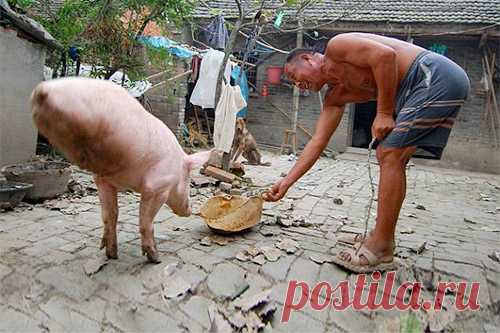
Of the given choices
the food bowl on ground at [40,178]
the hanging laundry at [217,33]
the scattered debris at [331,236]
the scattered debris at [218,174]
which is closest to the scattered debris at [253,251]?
the scattered debris at [331,236]

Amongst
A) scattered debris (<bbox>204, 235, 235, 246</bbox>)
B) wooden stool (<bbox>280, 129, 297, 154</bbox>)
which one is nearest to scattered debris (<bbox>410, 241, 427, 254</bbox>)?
scattered debris (<bbox>204, 235, 235, 246</bbox>)

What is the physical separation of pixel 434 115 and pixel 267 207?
2.46 m

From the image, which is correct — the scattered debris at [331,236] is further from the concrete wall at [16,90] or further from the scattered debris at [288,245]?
the concrete wall at [16,90]


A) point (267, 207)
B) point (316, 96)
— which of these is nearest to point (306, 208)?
point (267, 207)

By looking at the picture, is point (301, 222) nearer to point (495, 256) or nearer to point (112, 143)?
point (495, 256)

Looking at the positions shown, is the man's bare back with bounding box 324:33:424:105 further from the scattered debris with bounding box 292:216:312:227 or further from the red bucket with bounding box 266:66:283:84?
the red bucket with bounding box 266:66:283:84

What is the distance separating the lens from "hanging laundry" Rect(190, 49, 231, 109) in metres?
9.82

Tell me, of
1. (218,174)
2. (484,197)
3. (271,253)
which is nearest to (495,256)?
(271,253)

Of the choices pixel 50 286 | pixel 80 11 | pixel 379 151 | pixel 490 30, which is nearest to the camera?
pixel 50 286

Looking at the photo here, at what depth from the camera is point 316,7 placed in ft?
40.9

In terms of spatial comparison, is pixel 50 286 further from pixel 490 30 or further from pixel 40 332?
pixel 490 30

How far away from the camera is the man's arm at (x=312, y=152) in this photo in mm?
3121

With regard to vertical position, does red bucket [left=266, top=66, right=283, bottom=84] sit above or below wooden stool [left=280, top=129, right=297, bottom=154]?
above

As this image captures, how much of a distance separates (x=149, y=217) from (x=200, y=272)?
0.52 m
